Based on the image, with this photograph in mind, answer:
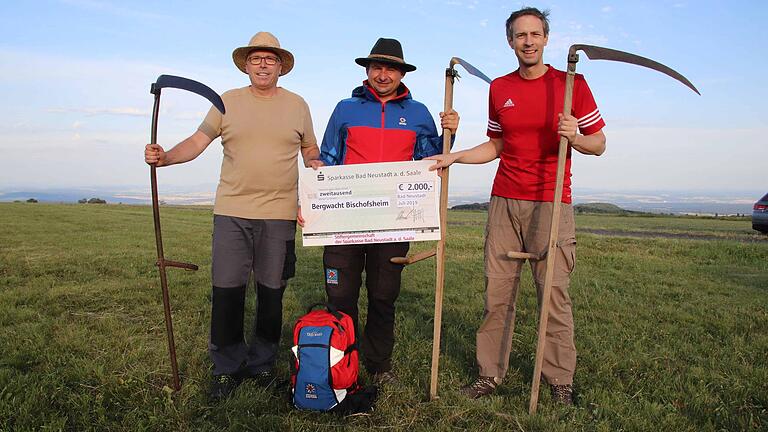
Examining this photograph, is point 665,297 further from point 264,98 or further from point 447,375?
point 264,98

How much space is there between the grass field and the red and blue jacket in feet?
7.04

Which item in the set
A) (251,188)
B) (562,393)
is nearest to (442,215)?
(251,188)

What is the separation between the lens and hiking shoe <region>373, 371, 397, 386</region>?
5262 millimetres

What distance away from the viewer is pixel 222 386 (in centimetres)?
493

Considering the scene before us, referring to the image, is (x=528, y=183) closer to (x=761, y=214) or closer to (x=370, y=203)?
(x=370, y=203)

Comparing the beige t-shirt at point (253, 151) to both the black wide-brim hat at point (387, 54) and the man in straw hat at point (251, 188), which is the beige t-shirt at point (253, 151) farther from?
the black wide-brim hat at point (387, 54)

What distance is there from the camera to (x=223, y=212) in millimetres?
5066

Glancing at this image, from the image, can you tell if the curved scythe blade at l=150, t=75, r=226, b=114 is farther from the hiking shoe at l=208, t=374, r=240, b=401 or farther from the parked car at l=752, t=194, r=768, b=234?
the parked car at l=752, t=194, r=768, b=234

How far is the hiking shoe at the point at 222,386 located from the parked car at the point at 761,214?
24.8 meters

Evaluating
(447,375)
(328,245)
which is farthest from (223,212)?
(447,375)

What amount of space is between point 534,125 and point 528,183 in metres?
0.49

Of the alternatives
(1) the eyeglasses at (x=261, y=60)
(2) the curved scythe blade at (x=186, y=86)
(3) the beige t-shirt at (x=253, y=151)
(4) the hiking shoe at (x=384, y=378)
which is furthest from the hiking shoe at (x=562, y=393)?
(1) the eyeglasses at (x=261, y=60)

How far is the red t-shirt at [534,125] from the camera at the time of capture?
448 centimetres

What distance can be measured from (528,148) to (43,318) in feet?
20.9
